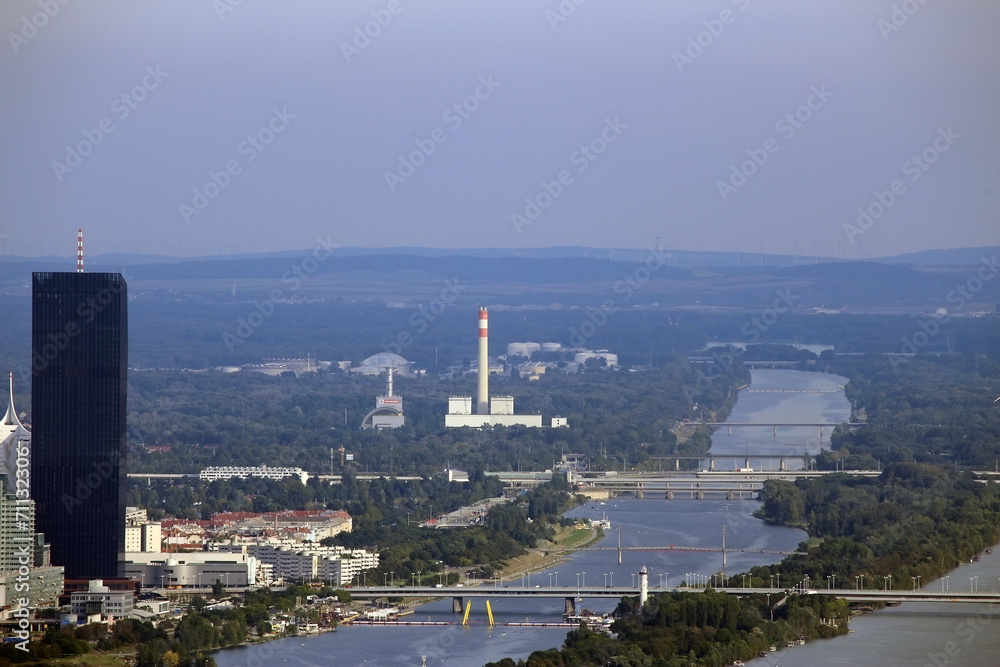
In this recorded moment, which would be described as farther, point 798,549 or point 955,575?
point 798,549

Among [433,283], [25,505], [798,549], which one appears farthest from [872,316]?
[25,505]

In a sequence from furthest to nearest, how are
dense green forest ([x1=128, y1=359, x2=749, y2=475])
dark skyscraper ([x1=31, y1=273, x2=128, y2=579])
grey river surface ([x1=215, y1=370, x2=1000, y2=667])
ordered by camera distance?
dense green forest ([x1=128, y1=359, x2=749, y2=475]), dark skyscraper ([x1=31, y1=273, x2=128, y2=579]), grey river surface ([x1=215, y1=370, x2=1000, y2=667])

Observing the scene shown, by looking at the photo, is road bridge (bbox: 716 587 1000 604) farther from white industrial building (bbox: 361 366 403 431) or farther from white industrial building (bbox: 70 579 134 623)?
white industrial building (bbox: 361 366 403 431)

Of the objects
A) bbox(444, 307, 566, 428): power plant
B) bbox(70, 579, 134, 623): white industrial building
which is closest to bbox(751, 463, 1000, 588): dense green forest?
bbox(70, 579, 134, 623): white industrial building

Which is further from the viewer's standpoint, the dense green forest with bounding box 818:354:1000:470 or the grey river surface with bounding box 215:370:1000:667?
the dense green forest with bounding box 818:354:1000:470

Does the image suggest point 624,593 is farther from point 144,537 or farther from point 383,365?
point 383,365

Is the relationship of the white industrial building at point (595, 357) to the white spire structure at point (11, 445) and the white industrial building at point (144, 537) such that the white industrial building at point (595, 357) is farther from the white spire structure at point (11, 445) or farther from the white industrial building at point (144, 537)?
the white spire structure at point (11, 445)

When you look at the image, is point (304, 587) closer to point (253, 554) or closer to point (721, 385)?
point (253, 554)
